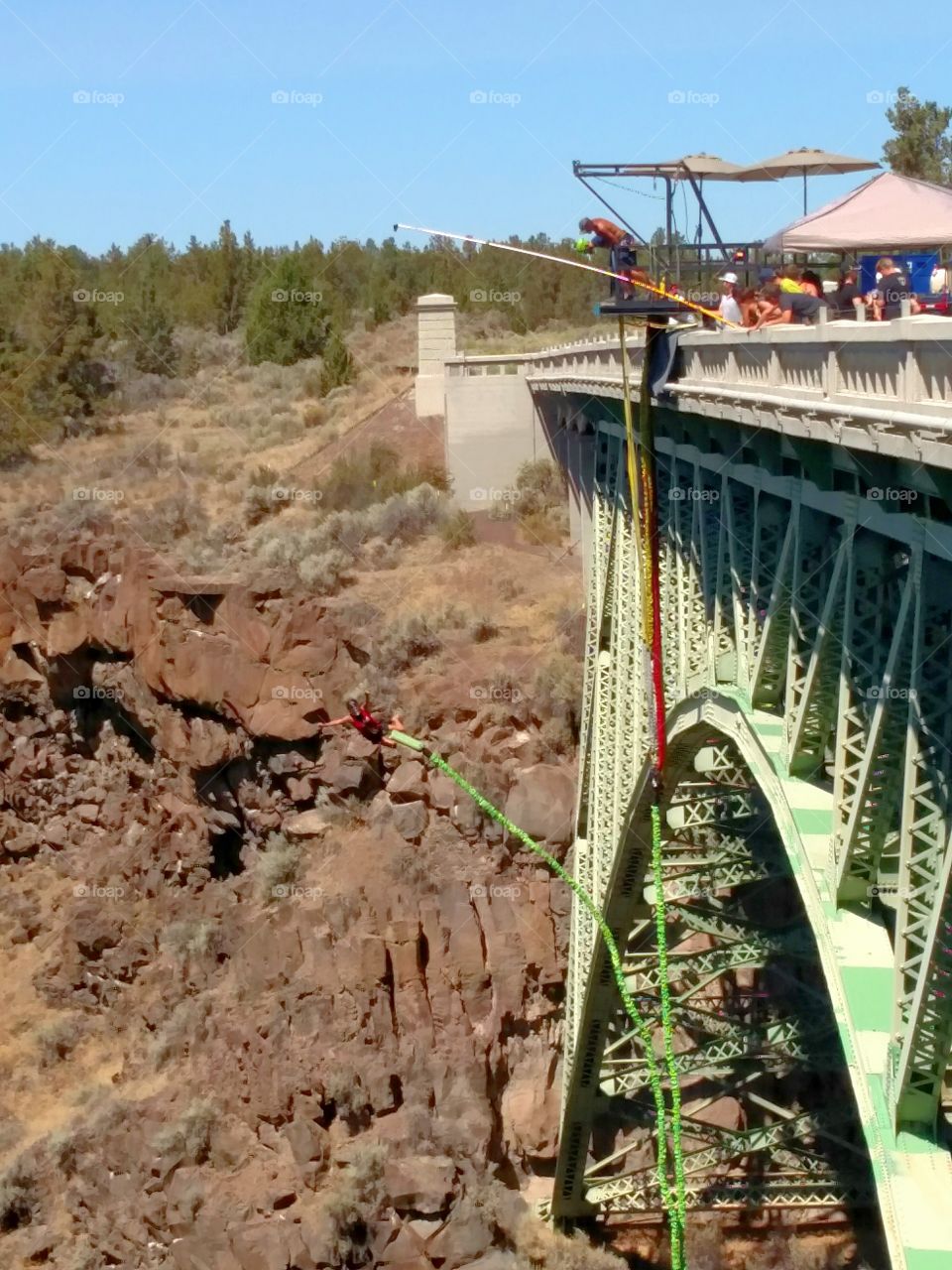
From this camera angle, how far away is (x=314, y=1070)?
22.3 metres

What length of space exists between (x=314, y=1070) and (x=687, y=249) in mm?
11984

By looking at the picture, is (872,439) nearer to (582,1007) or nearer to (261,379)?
(582,1007)

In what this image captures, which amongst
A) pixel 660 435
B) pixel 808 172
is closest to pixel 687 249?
pixel 808 172

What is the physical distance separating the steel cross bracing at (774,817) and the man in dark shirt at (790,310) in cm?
90

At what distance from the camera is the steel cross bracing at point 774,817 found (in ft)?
26.2
